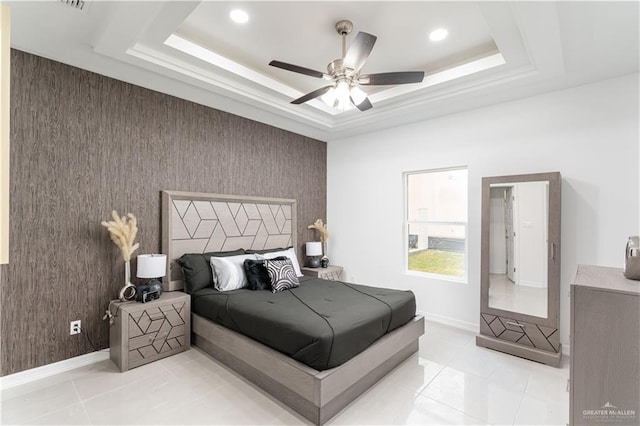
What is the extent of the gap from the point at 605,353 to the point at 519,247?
2150 millimetres

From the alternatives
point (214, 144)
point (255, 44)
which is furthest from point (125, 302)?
point (255, 44)

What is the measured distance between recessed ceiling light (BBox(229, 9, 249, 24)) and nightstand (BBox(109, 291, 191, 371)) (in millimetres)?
2669

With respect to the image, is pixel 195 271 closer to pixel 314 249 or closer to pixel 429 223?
pixel 314 249

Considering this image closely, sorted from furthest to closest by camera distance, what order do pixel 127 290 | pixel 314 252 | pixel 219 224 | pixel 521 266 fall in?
pixel 314 252, pixel 219 224, pixel 521 266, pixel 127 290

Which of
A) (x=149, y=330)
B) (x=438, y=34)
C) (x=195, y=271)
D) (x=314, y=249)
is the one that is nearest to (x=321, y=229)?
(x=314, y=249)

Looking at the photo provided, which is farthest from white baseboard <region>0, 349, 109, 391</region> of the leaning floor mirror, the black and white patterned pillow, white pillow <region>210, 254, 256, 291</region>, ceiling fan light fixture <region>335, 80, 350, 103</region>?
the leaning floor mirror

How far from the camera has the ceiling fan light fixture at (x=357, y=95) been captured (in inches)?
105

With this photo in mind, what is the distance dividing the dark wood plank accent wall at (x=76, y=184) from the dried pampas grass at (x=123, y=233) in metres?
0.22

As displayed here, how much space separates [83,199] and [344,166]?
3651 millimetres

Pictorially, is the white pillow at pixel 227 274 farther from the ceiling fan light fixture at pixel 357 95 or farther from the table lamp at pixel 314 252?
the ceiling fan light fixture at pixel 357 95

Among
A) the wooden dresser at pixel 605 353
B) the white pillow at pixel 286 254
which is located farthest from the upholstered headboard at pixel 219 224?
the wooden dresser at pixel 605 353

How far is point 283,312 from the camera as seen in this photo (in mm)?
2502

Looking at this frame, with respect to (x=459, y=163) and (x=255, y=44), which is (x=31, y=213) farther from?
(x=459, y=163)

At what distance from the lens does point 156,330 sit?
9.41 ft
